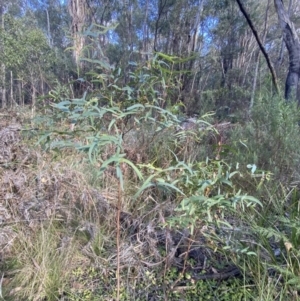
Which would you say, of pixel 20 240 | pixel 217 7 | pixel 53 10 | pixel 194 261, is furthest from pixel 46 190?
pixel 53 10

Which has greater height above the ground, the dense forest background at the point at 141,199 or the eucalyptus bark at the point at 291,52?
the eucalyptus bark at the point at 291,52

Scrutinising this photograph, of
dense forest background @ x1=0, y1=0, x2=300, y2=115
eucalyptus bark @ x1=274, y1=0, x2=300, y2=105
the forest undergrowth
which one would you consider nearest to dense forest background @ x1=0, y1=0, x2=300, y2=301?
the forest undergrowth

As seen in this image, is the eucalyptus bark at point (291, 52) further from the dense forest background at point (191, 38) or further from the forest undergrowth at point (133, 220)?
the dense forest background at point (191, 38)

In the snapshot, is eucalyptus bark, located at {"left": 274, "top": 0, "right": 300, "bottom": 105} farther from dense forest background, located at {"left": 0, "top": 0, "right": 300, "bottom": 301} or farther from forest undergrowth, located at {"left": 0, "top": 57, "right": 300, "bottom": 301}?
forest undergrowth, located at {"left": 0, "top": 57, "right": 300, "bottom": 301}

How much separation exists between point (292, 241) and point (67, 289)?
3.72ft

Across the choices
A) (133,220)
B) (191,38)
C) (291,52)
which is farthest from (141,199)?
(191,38)

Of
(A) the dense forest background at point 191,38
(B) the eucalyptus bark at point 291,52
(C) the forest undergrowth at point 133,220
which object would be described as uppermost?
(A) the dense forest background at point 191,38

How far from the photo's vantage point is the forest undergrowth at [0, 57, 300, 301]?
114cm

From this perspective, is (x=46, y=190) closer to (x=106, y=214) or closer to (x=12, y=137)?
(x=106, y=214)

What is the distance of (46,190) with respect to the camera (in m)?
1.80

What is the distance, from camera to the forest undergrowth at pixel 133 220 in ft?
3.75

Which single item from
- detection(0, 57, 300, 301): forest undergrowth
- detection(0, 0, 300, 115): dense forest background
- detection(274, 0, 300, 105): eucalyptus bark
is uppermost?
detection(0, 0, 300, 115): dense forest background

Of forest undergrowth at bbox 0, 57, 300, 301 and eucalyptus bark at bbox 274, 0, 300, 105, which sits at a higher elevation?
eucalyptus bark at bbox 274, 0, 300, 105

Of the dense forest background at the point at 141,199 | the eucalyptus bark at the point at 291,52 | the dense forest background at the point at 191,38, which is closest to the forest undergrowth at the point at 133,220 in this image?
the dense forest background at the point at 141,199
